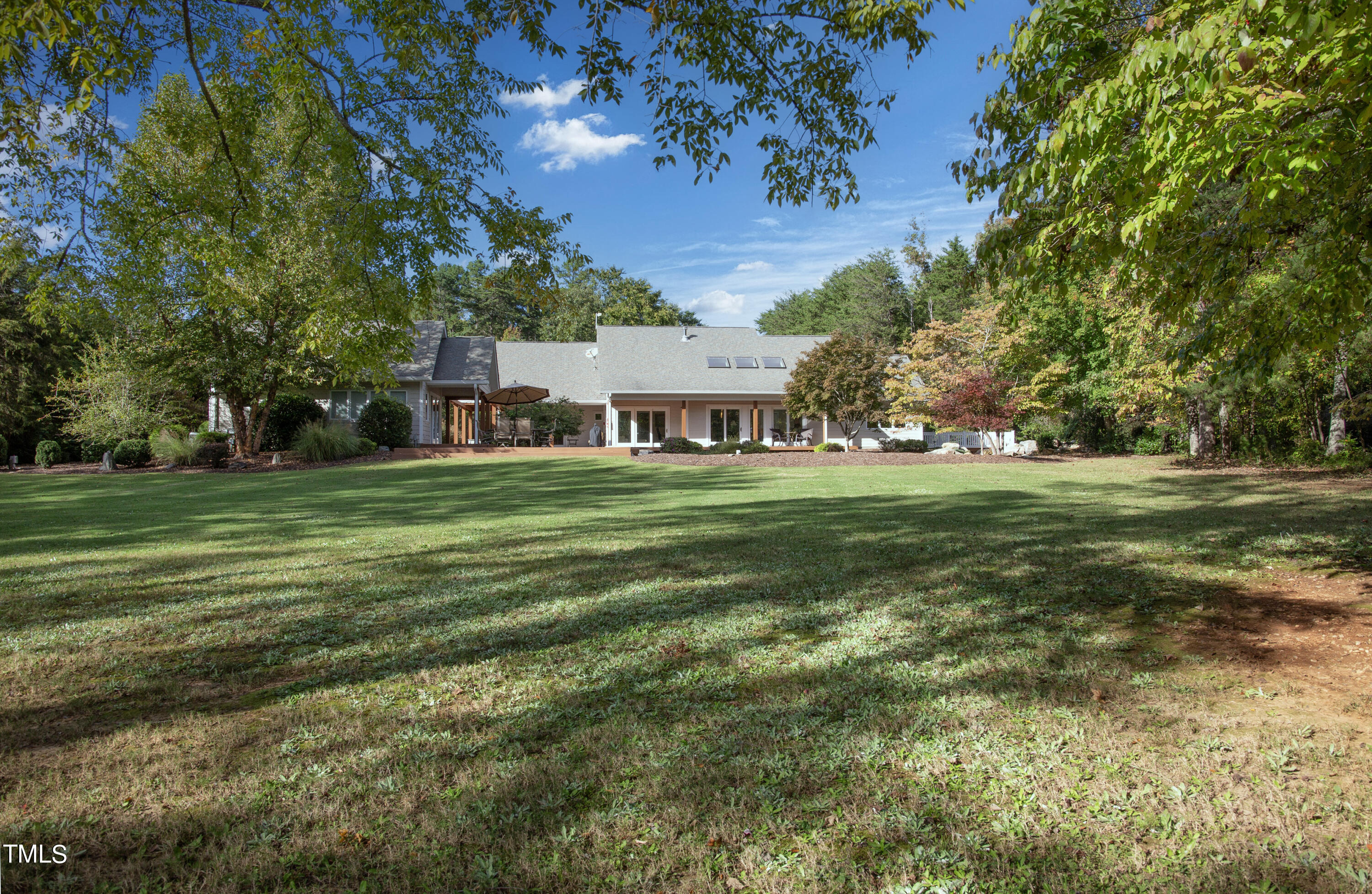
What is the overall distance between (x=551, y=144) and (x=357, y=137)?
3.46 metres

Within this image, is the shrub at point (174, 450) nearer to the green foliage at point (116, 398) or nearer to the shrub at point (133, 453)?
the shrub at point (133, 453)

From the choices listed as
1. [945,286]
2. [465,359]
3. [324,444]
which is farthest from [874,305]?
[324,444]

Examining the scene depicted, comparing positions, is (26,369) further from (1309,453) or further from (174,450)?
(1309,453)

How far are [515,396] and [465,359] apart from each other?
347 centimetres

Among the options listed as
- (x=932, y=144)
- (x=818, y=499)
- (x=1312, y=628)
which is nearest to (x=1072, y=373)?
(x=818, y=499)

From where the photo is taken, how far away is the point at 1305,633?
12.8 ft

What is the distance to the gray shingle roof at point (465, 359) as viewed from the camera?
2867 centimetres

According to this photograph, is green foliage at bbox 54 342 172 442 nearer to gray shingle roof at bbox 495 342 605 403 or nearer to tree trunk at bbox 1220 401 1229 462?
gray shingle roof at bbox 495 342 605 403

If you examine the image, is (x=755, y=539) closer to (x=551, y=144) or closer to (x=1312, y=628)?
(x=1312, y=628)

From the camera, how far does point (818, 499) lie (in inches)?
437

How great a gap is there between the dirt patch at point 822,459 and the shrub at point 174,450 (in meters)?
12.7

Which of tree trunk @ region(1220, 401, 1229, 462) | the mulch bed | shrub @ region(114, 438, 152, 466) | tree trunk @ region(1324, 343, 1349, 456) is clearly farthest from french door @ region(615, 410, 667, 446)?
tree trunk @ region(1324, 343, 1349, 456)

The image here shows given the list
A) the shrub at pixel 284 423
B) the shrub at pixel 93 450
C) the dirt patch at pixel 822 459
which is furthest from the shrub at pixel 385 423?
the dirt patch at pixel 822 459

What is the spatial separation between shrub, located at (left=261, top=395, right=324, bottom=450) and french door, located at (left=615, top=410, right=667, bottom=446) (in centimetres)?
1223
